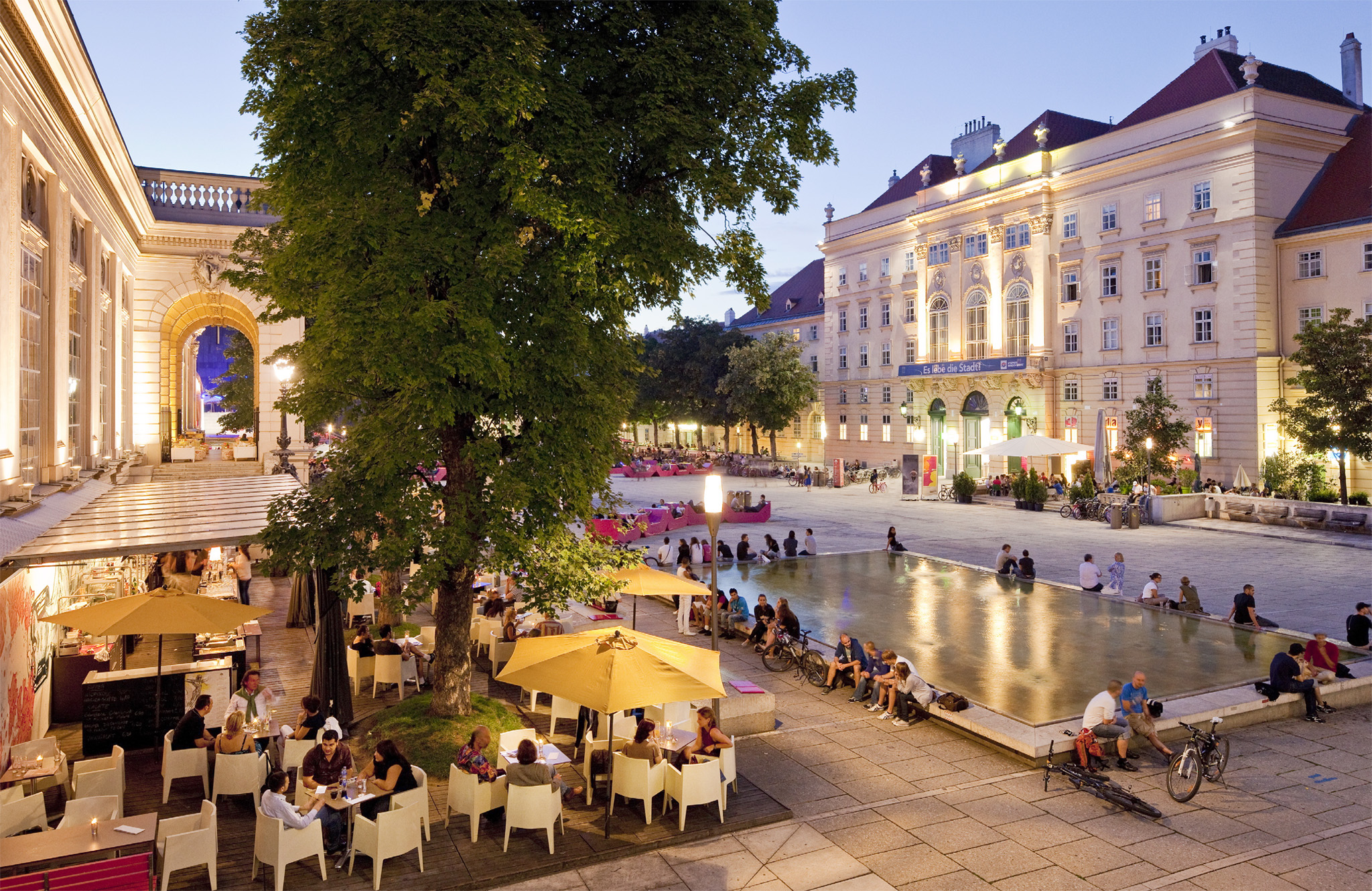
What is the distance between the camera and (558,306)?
34.3ft


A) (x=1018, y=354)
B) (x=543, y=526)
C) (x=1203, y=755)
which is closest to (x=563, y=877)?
(x=543, y=526)

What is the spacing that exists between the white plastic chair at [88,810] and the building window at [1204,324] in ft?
153

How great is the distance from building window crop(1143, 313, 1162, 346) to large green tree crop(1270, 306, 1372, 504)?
11.2m

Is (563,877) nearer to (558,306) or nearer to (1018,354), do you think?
(558,306)

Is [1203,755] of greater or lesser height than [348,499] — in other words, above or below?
below

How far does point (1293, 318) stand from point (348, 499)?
145 ft

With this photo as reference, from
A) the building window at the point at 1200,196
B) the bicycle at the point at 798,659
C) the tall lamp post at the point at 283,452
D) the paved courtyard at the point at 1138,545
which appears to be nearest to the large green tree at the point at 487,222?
the bicycle at the point at 798,659

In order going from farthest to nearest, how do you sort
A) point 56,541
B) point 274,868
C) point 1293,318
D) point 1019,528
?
1. point 1293,318
2. point 1019,528
3. point 56,541
4. point 274,868

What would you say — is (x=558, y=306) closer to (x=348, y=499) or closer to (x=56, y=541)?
(x=348, y=499)

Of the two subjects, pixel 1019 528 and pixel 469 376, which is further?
pixel 1019 528

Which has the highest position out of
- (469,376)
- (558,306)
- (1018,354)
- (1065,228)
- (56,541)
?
(1065,228)

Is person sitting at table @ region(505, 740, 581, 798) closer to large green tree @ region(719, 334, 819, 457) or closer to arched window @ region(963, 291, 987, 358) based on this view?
arched window @ region(963, 291, 987, 358)

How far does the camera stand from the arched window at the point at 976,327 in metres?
54.9

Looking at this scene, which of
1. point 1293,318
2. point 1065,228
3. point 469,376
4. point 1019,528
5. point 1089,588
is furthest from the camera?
point 1065,228
